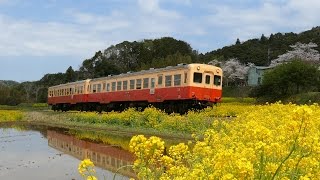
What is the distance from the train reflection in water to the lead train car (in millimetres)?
6773

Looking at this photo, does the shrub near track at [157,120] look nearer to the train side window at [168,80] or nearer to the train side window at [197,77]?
the train side window at [197,77]

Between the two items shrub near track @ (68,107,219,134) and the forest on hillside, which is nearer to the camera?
shrub near track @ (68,107,219,134)

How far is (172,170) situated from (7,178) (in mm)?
3468

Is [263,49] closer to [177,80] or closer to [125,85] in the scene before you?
[125,85]

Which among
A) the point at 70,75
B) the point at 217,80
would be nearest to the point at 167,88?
the point at 217,80

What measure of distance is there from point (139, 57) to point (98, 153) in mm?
52401

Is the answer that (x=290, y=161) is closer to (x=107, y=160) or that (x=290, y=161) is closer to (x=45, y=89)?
(x=107, y=160)

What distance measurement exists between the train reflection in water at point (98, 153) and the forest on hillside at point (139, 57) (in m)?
41.2

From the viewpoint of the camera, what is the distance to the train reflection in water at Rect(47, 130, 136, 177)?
7.33 metres

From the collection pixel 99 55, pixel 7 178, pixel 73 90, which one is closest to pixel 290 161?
pixel 7 178

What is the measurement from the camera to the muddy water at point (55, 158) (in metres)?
6.58

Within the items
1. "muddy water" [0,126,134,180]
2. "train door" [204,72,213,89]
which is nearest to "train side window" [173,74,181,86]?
"train door" [204,72,213,89]

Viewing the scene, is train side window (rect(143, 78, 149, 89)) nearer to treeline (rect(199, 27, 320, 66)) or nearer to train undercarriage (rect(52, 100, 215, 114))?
train undercarriage (rect(52, 100, 215, 114))

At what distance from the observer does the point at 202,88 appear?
18.6m
